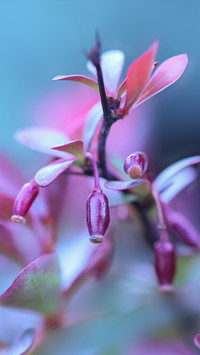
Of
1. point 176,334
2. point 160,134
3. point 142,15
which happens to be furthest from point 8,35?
point 176,334

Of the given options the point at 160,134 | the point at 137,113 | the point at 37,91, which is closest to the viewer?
the point at 137,113

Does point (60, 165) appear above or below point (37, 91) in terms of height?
above

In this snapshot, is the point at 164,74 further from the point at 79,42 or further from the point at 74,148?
the point at 79,42

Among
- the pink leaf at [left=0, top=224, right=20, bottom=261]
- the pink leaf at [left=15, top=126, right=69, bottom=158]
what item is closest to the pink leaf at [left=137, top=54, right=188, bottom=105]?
the pink leaf at [left=15, top=126, right=69, bottom=158]

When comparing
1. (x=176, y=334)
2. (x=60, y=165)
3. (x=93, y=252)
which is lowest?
(x=176, y=334)

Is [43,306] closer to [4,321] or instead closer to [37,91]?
[4,321]

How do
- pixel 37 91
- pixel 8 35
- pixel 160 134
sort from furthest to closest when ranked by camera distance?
pixel 8 35, pixel 37 91, pixel 160 134

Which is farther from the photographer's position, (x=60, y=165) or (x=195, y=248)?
(x=195, y=248)
